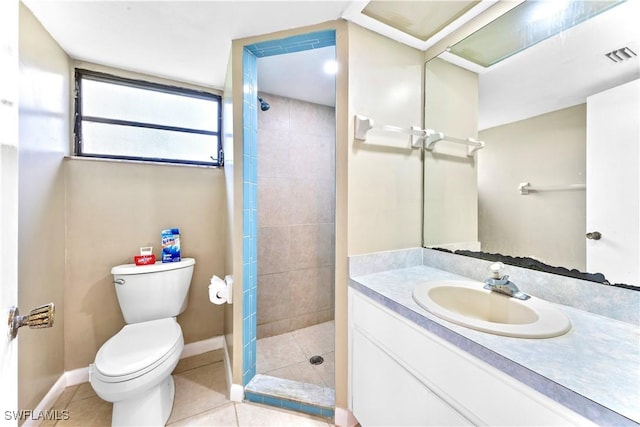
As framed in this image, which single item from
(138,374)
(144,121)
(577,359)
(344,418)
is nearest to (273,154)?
(144,121)

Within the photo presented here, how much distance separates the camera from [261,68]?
1646 millimetres

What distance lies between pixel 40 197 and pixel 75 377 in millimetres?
1197

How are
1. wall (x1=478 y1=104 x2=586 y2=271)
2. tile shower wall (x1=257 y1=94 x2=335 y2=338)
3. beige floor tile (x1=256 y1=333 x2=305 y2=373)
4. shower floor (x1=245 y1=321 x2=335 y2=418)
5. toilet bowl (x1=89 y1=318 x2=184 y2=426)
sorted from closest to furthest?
wall (x1=478 y1=104 x2=586 y2=271), toilet bowl (x1=89 y1=318 x2=184 y2=426), shower floor (x1=245 y1=321 x2=335 y2=418), beige floor tile (x1=256 y1=333 x2=305 y2=373), tile shower wall (x1=257 y1=94 x2=335 y2=338)

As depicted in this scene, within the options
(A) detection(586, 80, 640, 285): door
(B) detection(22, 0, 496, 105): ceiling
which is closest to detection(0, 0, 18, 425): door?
(B) detection(22, 0, 496, 105): ceiling

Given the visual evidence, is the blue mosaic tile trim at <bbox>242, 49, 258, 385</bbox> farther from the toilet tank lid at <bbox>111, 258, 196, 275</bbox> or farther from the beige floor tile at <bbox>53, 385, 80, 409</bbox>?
the beige floor tile at <bbox>53, 385, 80, 409</bbox>

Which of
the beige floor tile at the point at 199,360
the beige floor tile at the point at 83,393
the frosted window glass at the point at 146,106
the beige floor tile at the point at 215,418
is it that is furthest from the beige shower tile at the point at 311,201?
the beige floor tile at the point at 83,393

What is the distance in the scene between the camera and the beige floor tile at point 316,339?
189 cm

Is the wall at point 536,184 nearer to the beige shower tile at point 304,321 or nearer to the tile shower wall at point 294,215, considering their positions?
the tile shower wall at point 294,215

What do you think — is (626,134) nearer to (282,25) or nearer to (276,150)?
(282,25)

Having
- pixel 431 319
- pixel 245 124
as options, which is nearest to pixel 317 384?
pixel 431 319

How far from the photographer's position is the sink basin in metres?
0.69

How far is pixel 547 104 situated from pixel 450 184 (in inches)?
21.2

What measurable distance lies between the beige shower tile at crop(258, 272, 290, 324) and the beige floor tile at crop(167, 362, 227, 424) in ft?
1.54

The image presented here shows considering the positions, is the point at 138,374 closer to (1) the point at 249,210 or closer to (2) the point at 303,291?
(1) the point at 249,210
